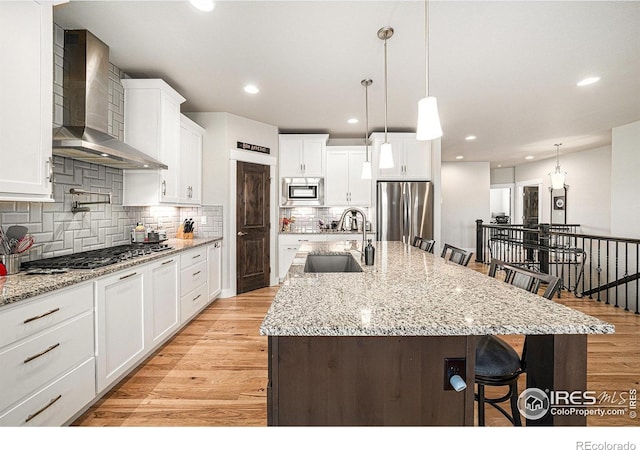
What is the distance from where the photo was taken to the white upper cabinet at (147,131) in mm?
3090

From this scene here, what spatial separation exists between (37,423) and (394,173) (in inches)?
192

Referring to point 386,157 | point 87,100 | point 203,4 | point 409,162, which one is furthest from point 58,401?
point 409,162

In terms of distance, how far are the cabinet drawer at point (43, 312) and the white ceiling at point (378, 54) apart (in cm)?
203

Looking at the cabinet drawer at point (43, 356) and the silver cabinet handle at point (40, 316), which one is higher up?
the silver cabinet handle at point (40, 316)

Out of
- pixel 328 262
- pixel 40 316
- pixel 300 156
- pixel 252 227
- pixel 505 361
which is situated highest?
pixel 300 156

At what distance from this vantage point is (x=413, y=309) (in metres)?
1.12

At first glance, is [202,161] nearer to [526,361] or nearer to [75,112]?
[75,112]

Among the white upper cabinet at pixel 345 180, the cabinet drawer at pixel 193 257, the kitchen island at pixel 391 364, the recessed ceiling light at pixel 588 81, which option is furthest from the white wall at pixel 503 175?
the kitchen island at pixel 391 364

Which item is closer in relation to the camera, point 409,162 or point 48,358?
point 48,358

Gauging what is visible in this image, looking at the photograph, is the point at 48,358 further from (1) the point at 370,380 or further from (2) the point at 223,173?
(2) the point at 223,173

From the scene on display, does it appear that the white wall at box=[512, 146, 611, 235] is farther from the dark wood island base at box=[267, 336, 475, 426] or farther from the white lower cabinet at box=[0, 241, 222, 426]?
the white lower cabinet at box=[0, 241, 222, 426]

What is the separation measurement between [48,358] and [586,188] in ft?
31.5

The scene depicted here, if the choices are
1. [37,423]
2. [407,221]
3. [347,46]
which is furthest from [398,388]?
[407,221]

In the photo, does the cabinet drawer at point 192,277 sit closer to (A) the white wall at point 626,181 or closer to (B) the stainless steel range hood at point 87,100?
(B) the stainless steel range hood at point 87,100
